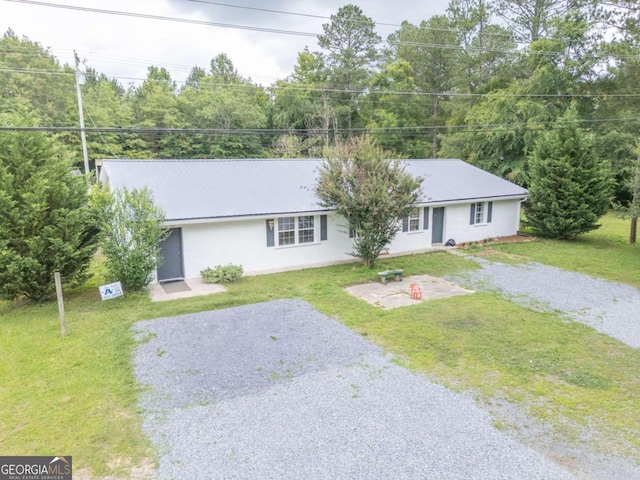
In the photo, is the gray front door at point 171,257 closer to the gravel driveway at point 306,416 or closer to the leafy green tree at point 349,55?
the gravel driveway at point 306,416

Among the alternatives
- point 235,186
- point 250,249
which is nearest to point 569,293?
point 250,249

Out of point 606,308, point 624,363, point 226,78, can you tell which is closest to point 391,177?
point 606,308

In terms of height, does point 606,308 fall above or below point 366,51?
below

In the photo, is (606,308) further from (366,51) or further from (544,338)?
(366,51)

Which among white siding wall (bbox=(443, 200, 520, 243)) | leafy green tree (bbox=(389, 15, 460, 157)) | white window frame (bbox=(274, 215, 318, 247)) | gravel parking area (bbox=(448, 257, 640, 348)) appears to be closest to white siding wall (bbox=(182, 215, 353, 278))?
white window frame (bbox=(274, 215, 318, 247))

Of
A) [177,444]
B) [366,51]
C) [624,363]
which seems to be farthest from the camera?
[366,51]

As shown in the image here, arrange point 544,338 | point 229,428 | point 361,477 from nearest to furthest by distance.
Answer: point 361,477, point 229,428, point 544,338

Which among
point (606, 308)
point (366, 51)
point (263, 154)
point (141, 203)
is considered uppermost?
point (366, 51)

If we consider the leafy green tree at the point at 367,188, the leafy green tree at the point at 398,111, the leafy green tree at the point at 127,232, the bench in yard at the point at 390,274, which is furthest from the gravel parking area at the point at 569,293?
the leafy green tree at the point at 398,111
